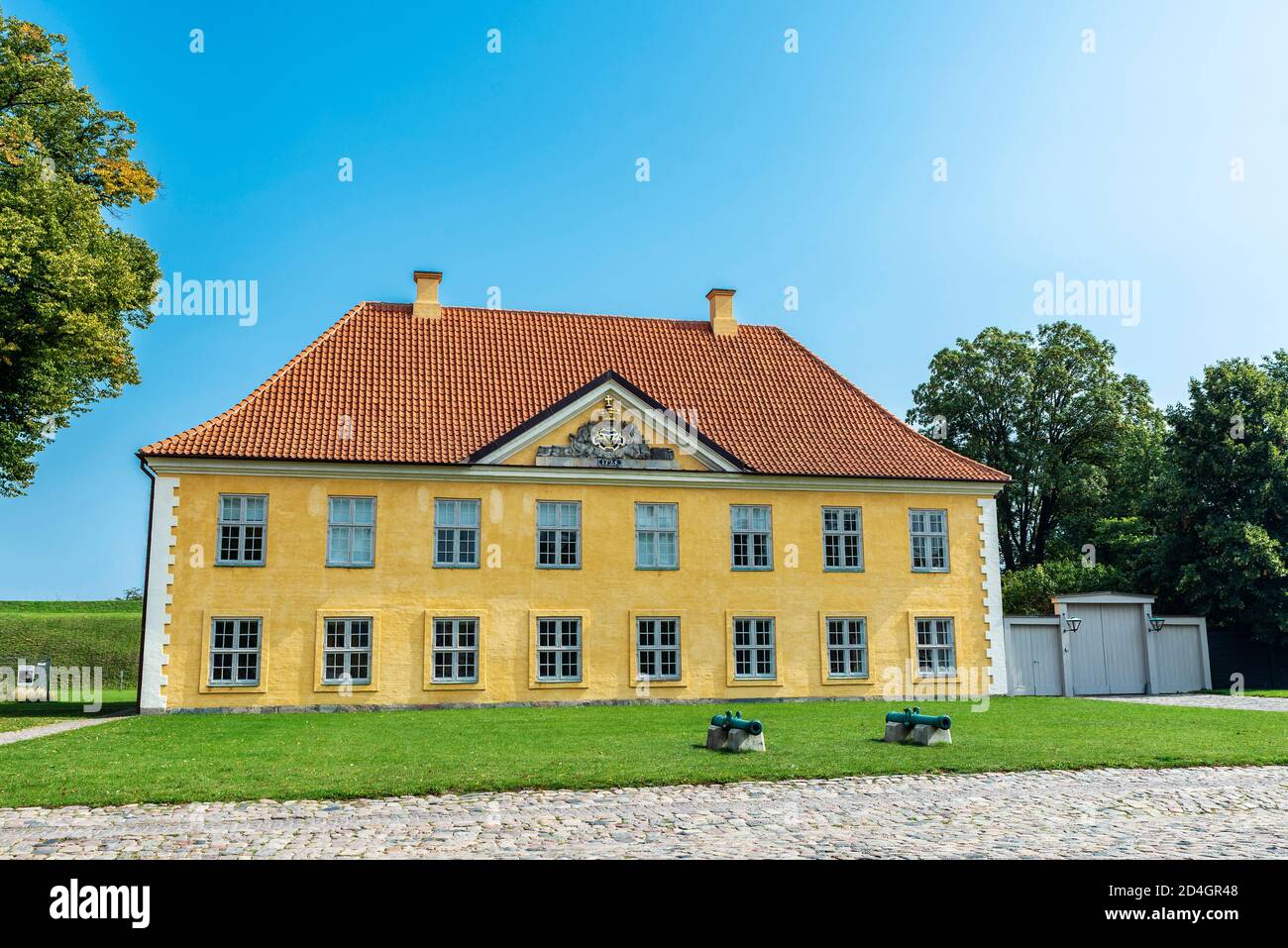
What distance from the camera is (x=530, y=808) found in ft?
35.8

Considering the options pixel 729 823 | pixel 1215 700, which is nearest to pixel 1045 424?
pixel 1215 700

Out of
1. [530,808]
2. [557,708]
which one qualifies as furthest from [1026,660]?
[530,808]

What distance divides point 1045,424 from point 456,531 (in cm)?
2901

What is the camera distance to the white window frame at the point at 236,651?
24.4 meters

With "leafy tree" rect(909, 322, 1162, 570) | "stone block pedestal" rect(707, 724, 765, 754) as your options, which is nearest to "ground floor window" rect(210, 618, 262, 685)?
"stone block pedestal" rect(707, 724, 765, 754)

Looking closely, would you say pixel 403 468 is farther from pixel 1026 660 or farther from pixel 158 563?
pixel 1026 660

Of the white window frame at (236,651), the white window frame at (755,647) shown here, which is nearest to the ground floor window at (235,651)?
the white window frame at (236,651)

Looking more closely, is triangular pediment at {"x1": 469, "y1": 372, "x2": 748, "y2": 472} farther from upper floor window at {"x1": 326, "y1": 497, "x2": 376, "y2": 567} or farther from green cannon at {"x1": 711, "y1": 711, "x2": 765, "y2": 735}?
green cannon at {"x1": 711, "y1": 711, "x2": 765, "y2": 735}

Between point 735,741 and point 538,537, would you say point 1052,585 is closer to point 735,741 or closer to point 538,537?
point 538,537

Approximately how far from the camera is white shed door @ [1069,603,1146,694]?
30.1 m

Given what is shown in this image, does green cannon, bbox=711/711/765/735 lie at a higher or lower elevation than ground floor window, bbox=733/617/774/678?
lower

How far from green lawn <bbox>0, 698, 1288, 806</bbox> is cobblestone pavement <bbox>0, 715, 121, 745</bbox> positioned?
1.88ft

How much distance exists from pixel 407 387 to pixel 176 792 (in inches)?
675

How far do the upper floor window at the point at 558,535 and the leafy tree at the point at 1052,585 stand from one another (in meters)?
15.3
